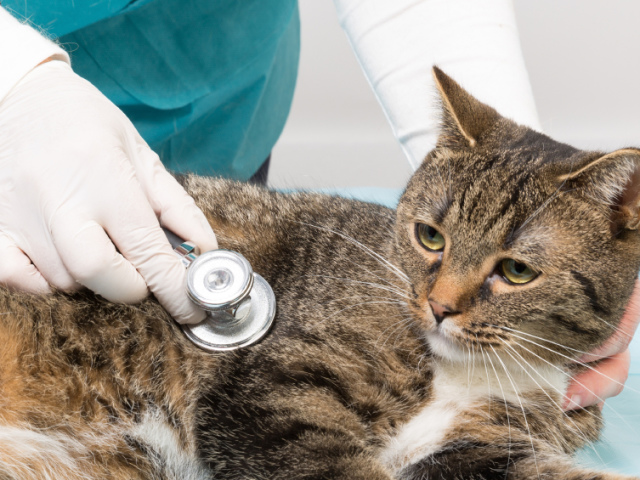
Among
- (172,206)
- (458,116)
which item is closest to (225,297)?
(172,206)

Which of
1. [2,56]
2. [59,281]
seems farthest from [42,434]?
[2,56]

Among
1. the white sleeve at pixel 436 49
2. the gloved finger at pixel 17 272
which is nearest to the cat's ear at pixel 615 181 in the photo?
the white sleeve at pixel 436 49

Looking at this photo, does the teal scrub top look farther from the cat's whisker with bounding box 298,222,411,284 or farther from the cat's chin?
the cat's chin

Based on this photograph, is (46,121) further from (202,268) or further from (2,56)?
(202,268)

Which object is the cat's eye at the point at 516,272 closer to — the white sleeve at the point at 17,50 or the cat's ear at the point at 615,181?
the cat's ear at the point at 615,181

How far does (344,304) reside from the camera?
161cm

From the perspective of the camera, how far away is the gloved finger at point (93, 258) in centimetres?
141

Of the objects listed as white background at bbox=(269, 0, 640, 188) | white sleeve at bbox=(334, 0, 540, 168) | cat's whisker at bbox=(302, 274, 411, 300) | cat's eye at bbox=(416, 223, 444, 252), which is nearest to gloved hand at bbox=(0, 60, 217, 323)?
→ cat's whisker at bbox=(302, 274, 411, 300)

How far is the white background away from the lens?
4125mm

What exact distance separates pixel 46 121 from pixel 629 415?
6.14 ft

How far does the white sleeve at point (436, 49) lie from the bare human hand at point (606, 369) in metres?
0.82

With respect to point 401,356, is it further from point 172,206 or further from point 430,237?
point 172,206

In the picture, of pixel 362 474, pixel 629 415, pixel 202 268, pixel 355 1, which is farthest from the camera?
pixel 355 1

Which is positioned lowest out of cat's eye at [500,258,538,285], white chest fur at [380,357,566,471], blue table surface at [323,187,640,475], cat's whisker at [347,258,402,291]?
blue table surface at [323,187,640,475]
